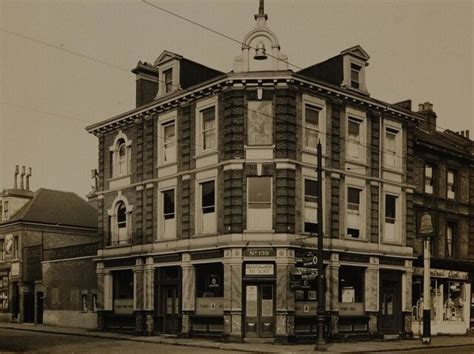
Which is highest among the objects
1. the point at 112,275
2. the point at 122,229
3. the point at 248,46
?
the point at 248,46

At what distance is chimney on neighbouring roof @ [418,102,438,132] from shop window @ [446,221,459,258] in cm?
624

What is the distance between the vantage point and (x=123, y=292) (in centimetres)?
3325

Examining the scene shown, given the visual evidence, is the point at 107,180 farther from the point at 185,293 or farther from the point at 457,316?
the point at 457,316

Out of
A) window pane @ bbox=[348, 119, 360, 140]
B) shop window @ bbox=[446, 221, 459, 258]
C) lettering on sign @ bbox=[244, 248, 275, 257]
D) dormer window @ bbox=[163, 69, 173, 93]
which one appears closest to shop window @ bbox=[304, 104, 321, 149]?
window pane @ bbox=[348, 119, 360, 140]

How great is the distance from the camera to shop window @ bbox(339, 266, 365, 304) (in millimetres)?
29172

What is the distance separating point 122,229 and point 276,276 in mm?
10257

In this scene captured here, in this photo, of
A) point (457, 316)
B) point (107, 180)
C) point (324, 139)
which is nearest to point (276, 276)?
point (324, 139)

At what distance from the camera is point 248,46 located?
1091 inches

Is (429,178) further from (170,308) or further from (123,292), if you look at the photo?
(123,292)

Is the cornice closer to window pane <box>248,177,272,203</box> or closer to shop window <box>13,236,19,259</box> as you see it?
window pane <box>248,177,272,203</box>

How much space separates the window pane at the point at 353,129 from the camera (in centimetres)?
3008

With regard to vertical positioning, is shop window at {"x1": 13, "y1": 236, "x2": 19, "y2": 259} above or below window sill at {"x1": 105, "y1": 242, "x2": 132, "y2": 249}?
below

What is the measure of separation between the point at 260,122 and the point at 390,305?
10939mm

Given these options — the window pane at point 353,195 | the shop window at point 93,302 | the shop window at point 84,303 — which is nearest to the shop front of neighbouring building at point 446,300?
the window pane at point 353,195
